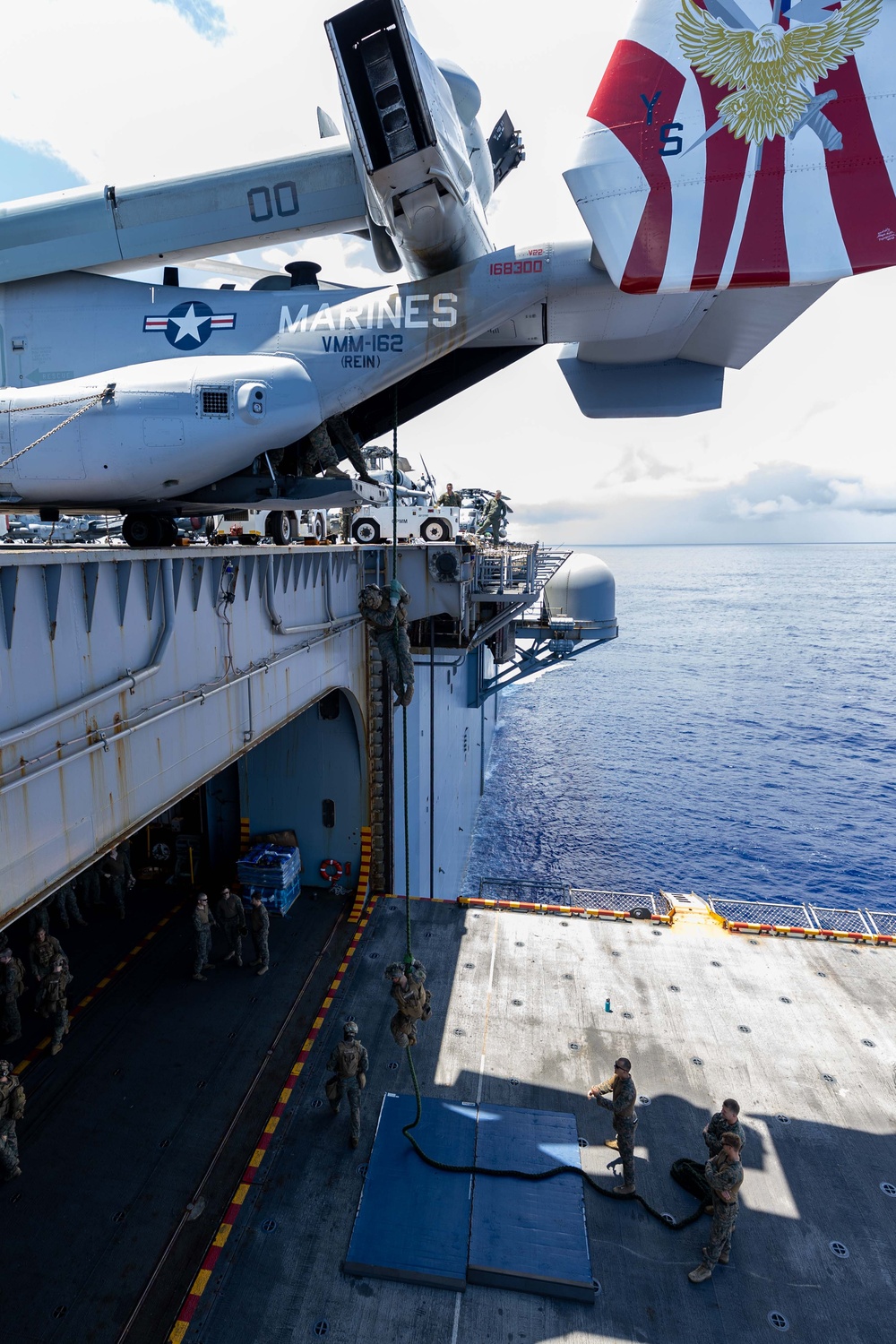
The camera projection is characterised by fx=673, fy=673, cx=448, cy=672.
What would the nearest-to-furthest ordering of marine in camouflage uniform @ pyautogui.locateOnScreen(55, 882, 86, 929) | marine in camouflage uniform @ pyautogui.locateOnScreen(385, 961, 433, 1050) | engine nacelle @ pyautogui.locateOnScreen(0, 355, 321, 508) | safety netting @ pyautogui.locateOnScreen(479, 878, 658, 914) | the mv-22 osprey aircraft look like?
marine in camouflage uniform @ pyautogui.locateOnScreen(385, 961, 433, 1050) → engine nacelle @ pyautogui.locateOnScreen(0, 355, 321, 508) → the mv-22 osprey aircraft → marine in camouflage uniform @ pyautogui.locateOnScreen(55, 882, 86, 929) → safety netting @ pyautogui.locateOnScreen(479, 878, 658, 914)

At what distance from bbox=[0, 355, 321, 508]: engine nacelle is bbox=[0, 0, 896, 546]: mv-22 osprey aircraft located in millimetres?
40

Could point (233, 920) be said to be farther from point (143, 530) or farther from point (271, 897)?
point (143, 530)

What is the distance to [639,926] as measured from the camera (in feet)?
48.8

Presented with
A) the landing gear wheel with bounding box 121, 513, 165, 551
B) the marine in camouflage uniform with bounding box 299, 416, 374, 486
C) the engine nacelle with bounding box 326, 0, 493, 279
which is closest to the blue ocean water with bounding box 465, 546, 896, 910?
the marine in camouflage uniform with bounding box 299, 416, 374, 486

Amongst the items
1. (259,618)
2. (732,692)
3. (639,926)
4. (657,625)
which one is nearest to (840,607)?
(657,625)

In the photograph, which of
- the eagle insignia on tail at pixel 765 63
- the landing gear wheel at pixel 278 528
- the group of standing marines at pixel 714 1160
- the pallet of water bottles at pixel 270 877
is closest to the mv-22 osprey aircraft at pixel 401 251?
the eagle insignia on tail at pixel 765 63

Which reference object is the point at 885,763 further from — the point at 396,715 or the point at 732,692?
the point at 396,715

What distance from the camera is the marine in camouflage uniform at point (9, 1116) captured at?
8.05 metres

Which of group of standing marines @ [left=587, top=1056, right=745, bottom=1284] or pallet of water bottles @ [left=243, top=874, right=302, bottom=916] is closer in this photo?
group of standing marines @ [left=587, top=1056, right=745, bottom=1284]

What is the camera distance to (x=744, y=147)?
12117 mm

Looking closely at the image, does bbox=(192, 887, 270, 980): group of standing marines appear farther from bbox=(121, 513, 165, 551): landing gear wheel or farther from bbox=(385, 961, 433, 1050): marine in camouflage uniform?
bbox=(121, 513, 165, 551): landing gear wheel

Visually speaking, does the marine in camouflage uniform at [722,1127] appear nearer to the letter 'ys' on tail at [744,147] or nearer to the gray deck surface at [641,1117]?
the gray deck surface at [641,1117]

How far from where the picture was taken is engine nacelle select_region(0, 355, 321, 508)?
10.9 meters

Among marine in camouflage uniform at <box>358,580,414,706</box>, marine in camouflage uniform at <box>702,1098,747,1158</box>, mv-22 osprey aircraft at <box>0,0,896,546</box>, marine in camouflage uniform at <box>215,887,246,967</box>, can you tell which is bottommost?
marine in camouflage uniform at <box>215,887,246,967</box>
